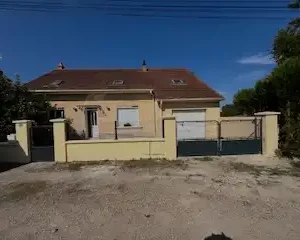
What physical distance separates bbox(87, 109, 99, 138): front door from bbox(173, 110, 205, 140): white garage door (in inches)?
206

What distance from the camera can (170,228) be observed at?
4375mm

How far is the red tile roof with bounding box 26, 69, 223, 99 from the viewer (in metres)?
17.0

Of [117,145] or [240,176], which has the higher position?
[117,145]

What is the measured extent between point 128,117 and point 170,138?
7.39m

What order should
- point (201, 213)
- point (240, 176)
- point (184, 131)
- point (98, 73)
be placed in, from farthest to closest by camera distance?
point (98, 73) < point (184, 131) < point (240, 176) < point (201, 213)

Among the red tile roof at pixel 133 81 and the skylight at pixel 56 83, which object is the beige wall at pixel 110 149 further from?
the skylight at pixel 56 83

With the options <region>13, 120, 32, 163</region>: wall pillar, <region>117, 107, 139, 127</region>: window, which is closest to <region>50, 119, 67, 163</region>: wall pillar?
<region>13, 120, 32, 163</region>: wall pillar

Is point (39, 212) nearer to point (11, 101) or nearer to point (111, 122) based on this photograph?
point (11, 101)

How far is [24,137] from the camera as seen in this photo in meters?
10.2

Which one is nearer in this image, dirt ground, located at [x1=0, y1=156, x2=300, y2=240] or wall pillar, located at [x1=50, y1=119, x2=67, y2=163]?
dirt ground, located at [x1=0, y1=156, x2=300, y2=240]

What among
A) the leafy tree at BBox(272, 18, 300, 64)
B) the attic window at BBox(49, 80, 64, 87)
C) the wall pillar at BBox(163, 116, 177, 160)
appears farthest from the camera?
the attic window at BBox(49, 80, 64, 87)

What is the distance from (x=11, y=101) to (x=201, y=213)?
11106 mm

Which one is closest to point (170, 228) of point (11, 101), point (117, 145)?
point (117, 145)

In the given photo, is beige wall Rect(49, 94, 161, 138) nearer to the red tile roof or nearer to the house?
the house
